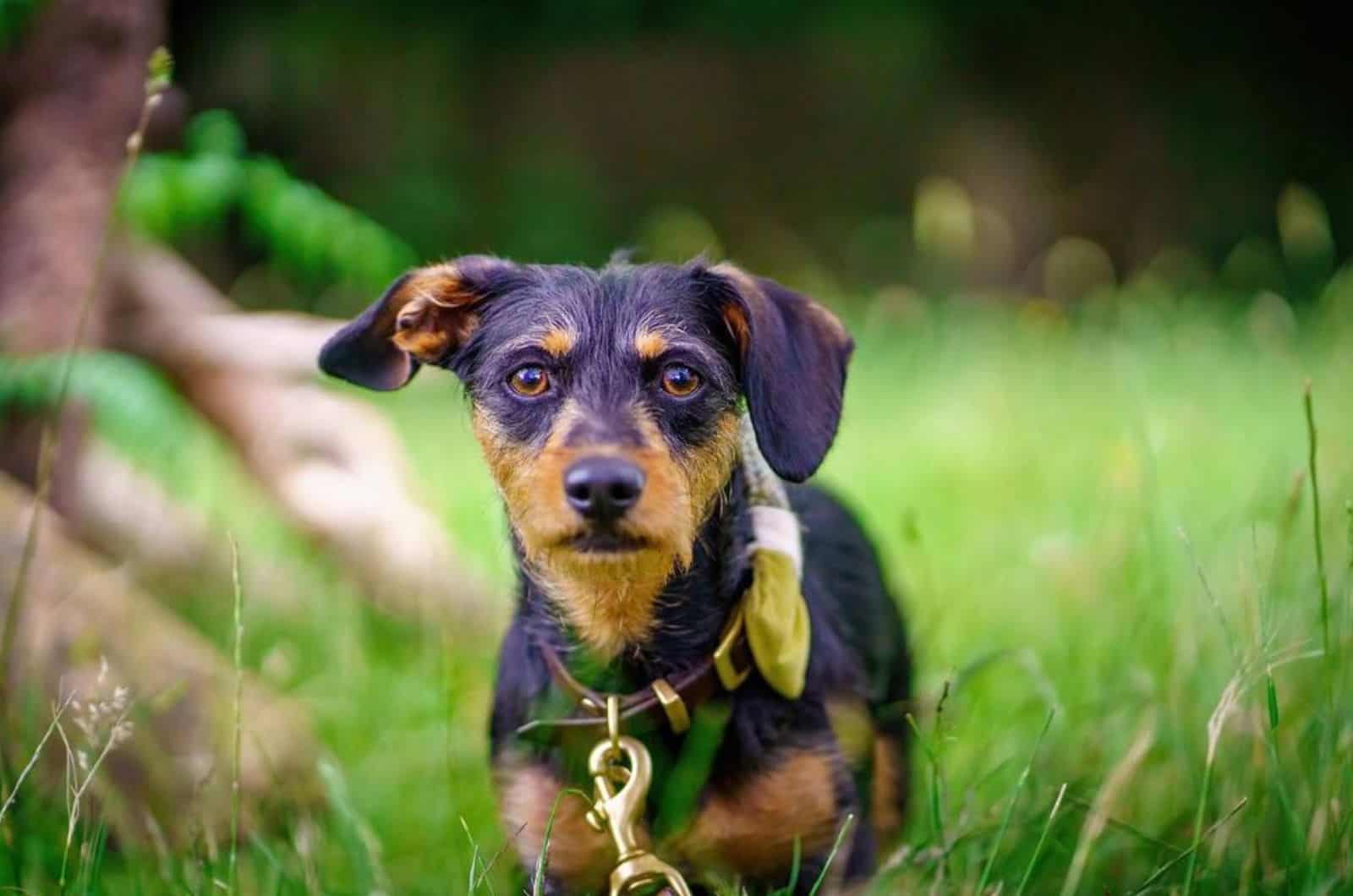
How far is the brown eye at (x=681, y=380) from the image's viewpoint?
2.54 m

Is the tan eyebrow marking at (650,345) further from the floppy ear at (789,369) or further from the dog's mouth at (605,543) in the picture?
the dog's mouth at (605,543)

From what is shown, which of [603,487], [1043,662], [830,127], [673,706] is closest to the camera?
[603,487]

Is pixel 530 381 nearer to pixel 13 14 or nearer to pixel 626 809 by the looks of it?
pixel 626 809

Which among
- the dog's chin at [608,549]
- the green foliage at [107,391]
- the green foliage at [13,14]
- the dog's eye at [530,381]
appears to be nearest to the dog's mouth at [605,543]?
the dog's chin at [608,549]

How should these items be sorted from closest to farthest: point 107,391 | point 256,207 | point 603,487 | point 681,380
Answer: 1. point 603,487
2. point 681,380
3. point 107,391
4. point 256,207

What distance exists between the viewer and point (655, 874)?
85.0 inches

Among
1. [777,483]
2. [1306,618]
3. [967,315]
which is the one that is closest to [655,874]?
[777,483]

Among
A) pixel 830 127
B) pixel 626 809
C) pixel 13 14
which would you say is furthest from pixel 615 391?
pixel 830 127

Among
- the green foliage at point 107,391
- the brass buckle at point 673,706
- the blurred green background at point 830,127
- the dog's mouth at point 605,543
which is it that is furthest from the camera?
the blurred green background at point 830,127

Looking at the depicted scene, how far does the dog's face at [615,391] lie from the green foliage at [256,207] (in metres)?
0.79

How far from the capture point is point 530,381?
2.60 metres

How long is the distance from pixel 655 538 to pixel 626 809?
462 millimetres

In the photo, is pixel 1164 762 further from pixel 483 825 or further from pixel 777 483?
pixel 483 825

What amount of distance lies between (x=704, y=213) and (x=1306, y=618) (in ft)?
31.0
